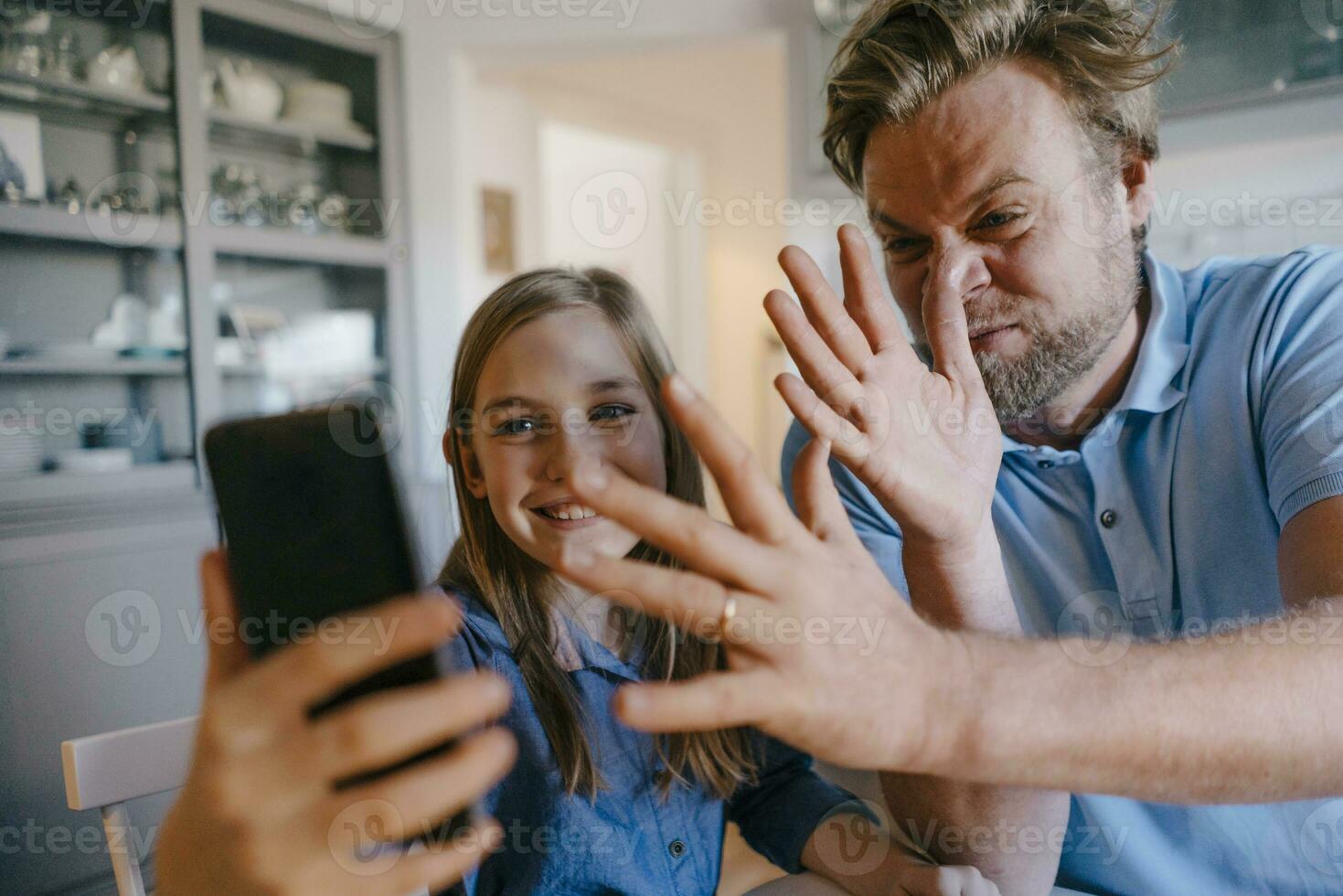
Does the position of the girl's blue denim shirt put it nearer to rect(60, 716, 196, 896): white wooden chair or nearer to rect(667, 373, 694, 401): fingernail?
rect(60, 716, 196, 896): white wooden chair

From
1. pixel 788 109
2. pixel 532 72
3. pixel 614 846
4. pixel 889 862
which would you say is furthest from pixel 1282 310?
pixel 532 72

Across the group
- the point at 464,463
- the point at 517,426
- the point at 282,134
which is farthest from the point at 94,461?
the point at 517,426

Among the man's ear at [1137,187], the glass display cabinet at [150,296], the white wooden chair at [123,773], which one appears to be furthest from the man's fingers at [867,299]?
the glass display cabinet at [150,296]

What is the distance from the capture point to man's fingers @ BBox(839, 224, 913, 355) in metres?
0.59

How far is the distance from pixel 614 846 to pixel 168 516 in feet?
6.20

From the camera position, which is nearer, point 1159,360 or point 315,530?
point 315,530

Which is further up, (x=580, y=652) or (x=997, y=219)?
(x=997, y=219)

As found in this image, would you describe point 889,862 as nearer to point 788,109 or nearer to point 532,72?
point 788,109

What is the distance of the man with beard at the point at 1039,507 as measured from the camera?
383 mm

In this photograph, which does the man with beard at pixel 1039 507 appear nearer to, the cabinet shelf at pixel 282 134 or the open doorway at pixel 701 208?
the cabinet shelf at pixel 282 134

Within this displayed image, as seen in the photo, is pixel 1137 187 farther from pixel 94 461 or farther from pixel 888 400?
pixel 94 461

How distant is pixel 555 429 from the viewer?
2.60 feet

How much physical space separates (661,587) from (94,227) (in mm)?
2304

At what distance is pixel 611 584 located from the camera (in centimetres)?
36
